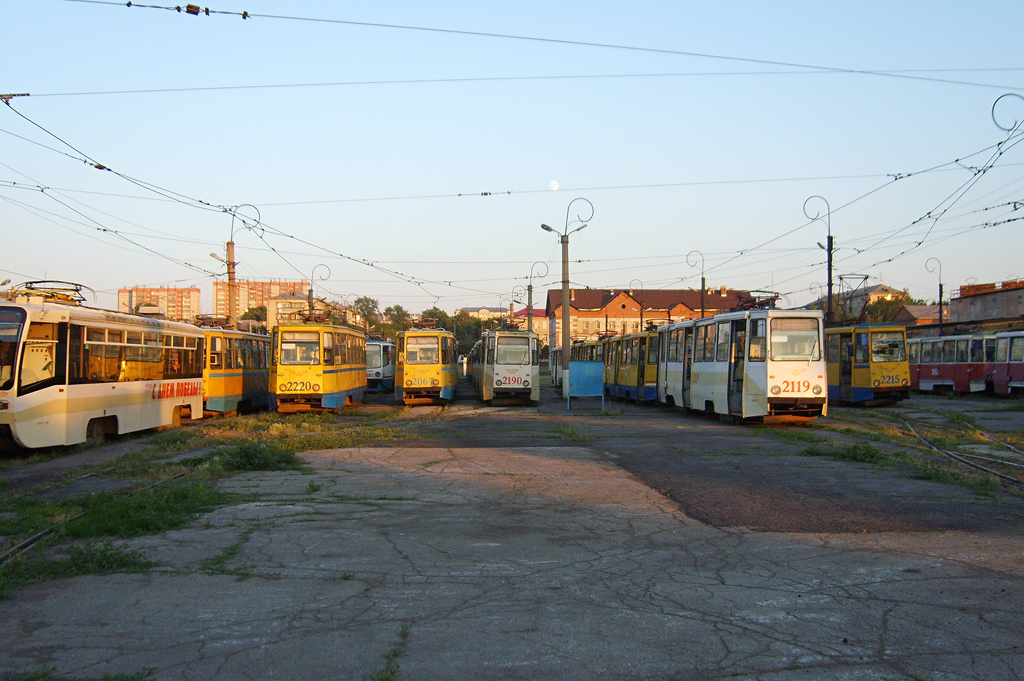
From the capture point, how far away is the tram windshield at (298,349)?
1004 inches

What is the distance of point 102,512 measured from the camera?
817 centimetres

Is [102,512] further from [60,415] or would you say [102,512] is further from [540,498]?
[60,415]

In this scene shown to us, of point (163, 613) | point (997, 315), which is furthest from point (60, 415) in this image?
point (997, 315)

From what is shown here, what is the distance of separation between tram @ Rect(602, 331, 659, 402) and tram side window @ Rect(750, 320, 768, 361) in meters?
10.4

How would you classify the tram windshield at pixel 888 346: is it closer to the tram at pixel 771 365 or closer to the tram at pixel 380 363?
the tram at pixel 771 365

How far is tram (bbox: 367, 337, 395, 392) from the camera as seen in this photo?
45.4 m

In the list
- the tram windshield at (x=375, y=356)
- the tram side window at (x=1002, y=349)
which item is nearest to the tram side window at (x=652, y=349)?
the tram side window at (x=1002, y=349)

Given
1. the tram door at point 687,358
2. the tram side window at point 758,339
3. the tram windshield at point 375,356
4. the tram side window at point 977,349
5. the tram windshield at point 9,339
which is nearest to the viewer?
the tram windshield at point 9,339

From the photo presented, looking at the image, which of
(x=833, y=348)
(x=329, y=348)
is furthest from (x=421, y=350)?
(x=833, y=348)

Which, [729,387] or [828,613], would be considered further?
[729,387]

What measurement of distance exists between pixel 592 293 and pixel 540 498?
365 feet

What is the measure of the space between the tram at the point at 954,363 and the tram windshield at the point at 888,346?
6039mm

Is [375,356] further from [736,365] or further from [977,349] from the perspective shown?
[977,349]

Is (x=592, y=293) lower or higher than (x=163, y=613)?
higher
